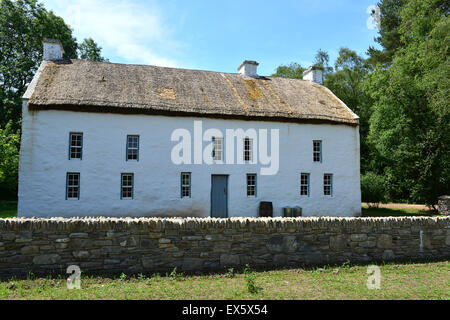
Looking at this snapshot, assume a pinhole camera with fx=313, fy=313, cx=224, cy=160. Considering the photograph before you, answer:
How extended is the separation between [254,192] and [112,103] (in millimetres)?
8361

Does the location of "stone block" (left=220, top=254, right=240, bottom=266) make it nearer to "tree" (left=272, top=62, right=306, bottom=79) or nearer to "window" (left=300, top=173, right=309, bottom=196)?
"window" (left=300, top=173, right=309, bottom=196)

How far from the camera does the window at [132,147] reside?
1525 centimetres

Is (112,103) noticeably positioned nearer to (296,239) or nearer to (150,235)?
(150,235)

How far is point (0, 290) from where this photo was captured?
551cm

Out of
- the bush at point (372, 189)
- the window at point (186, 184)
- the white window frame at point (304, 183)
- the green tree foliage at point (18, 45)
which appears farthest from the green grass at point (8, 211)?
the bush at point (372, 189)

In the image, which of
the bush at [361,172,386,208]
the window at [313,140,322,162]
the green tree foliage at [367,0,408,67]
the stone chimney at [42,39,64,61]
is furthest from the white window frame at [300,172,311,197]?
the green tree foliage at [367,0,408,67]

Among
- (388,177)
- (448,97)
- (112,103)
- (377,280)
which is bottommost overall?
(377,280)

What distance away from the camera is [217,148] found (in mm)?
16328

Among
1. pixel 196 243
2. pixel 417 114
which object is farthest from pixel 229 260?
pixel 417 114

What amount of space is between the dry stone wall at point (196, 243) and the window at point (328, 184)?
9400 millimetres

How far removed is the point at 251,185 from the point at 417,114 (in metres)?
15.5

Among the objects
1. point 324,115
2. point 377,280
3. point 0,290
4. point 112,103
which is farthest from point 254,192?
point 0,290

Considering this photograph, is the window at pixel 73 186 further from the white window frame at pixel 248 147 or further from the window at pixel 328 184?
the window at pixel 328 184

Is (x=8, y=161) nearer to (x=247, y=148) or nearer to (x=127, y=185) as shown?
(x=127, y=185)
